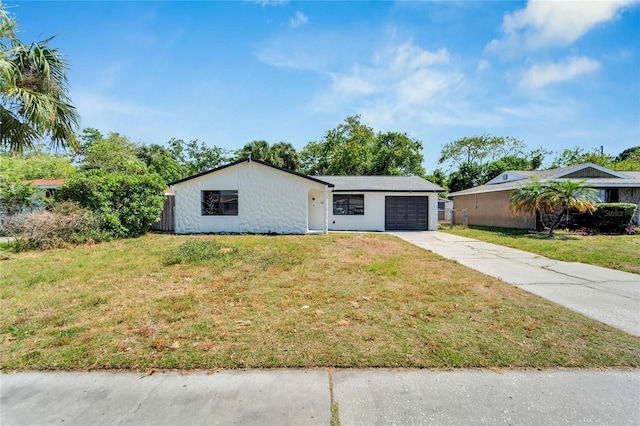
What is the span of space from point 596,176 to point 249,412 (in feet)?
76.6

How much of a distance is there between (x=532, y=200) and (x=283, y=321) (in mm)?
15120

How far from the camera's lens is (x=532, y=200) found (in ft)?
44.5

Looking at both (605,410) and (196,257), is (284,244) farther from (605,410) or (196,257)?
(605,410)

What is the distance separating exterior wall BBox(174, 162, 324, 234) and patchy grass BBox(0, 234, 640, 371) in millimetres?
6946

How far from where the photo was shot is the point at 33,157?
92.5 ft

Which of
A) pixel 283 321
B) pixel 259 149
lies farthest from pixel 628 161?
pixel 283 321

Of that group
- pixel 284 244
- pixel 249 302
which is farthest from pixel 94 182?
pixel 249 302

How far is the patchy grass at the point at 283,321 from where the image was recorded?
9.45 ft

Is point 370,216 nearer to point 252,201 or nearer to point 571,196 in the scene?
point 252,201

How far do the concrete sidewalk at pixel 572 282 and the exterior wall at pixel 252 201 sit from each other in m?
7.21

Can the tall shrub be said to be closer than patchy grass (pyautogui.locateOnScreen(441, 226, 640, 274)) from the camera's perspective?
No

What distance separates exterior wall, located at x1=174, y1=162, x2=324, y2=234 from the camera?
13.6 m

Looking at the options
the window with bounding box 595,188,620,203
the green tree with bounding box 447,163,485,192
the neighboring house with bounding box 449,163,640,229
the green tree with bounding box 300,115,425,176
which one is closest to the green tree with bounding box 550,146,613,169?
the green tree with bounding box 447,163,485,192

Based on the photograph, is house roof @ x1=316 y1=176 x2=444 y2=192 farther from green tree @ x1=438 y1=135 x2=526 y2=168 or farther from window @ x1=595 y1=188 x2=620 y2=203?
green tree @ x1=438 y1=135 x2=526 y2=168
